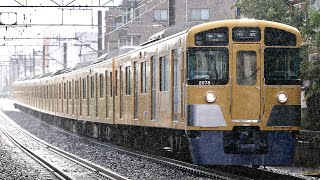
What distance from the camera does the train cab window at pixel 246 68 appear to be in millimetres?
13633

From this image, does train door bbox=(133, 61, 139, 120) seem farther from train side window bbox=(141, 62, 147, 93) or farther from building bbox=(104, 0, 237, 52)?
building bbox=(104, 0, 237, 52)

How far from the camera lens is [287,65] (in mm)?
13750

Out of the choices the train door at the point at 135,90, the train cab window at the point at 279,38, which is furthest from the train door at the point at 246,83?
the train door at the point at 135,90

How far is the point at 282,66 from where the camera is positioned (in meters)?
13.7

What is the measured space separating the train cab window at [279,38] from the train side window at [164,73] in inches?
94.1

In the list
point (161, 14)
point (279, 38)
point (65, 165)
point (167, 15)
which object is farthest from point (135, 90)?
point (161, 14)

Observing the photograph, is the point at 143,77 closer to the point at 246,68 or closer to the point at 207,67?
the point at 207,67

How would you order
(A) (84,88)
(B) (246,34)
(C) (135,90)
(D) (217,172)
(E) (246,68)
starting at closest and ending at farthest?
(E) (246,68) → (B) (246,34) → (D) (217,172) → (C) (135,90) → (A) (84,88)

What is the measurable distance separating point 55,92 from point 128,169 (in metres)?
23.6

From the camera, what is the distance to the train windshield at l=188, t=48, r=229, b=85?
13586 mm

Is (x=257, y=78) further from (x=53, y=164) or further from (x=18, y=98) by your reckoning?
(x=18, y=98)

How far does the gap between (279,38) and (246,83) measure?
1.06 meters

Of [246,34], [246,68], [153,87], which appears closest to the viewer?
[246,68]

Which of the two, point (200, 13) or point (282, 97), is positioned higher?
point (200, 13)
